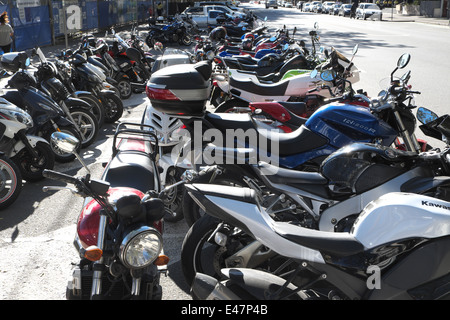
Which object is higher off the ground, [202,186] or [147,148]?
[202,186]

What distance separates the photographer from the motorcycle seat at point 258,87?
7.05 m

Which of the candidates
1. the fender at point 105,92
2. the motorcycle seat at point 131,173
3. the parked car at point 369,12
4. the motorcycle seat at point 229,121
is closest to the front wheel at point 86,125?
the fender at point 105,92

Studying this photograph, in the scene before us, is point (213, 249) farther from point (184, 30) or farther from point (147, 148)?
point (184, 30)

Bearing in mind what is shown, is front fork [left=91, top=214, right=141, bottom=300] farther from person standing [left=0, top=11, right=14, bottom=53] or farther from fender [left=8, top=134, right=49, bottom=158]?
person standing [left=0, top=11, right=14, bottom=53]

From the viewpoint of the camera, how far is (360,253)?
252 cm

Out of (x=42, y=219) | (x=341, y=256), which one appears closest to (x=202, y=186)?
(x=341, y=256)

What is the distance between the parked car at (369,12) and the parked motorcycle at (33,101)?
4356 centimetres

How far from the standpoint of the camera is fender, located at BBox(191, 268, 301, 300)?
2.41 meters

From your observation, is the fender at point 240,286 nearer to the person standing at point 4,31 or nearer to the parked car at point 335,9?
the person standing at point 4,31

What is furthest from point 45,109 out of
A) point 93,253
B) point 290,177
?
point 93,253

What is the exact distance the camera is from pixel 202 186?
8.62 ft

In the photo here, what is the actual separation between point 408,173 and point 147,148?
2.14m

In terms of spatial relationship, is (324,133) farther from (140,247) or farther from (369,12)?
(369,12)

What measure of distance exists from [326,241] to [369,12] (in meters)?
47.5
